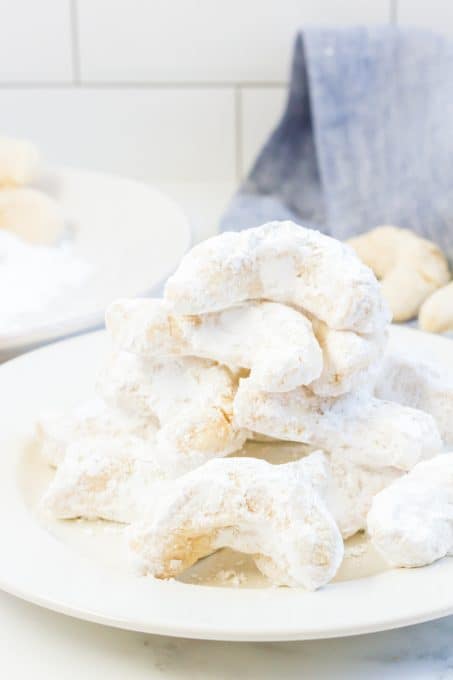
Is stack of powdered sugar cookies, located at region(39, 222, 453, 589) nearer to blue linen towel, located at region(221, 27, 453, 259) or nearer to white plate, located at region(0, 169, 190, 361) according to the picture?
white plate, located at region(0, 169, 190, 361)

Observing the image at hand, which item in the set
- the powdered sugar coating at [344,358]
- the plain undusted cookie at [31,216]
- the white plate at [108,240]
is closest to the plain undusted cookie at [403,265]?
the white plate at [108,240]

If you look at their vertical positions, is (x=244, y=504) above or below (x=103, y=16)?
below

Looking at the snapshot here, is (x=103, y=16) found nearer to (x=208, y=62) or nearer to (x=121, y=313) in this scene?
(x=208, y=62)

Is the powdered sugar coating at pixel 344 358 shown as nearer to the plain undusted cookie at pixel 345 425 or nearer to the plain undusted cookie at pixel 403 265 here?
the plain undusted cookie at pixel 345 425

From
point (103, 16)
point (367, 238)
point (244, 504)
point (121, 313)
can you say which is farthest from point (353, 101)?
point (244, 504)

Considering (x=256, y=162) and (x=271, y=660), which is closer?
(x=271, y=660)

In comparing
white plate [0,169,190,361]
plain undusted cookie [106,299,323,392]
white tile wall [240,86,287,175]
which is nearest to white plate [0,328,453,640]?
plain undusted cookie [106,299,323,392]
